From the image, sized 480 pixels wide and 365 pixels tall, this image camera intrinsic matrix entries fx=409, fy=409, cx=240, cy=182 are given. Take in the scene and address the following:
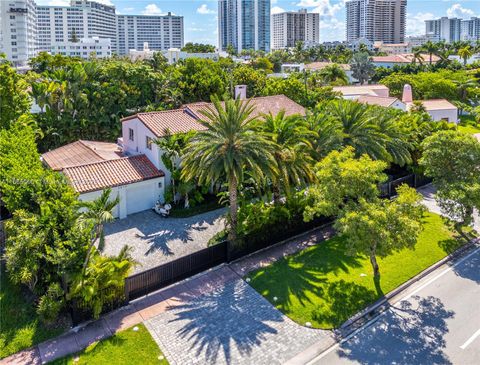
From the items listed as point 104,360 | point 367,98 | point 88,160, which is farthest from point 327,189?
point 367,98

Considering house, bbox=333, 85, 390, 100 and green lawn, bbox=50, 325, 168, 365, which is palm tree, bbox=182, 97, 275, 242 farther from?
house, bbox=333, 85, 390, 100

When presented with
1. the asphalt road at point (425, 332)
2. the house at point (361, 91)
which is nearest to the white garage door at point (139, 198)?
the asphalt road at point (425, 332)

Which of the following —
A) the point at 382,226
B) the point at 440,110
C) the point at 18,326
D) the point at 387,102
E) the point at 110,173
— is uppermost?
the point at 387,102

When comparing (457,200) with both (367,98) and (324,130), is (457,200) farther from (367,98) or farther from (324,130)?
(367,98)

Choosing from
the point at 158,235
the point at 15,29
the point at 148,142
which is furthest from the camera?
the point at 15,29

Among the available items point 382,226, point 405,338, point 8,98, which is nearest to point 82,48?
point 8,98

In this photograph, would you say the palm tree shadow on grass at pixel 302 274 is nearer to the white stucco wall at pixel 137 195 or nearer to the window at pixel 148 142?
the white stucco wall at pixel 137 195

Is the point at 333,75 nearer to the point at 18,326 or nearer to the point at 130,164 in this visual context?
the point at 130,164
